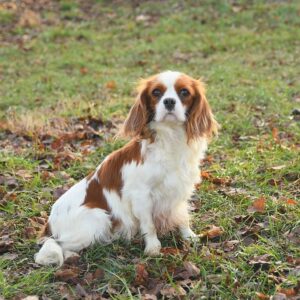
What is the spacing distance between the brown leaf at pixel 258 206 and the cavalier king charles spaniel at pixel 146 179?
63 centimetres

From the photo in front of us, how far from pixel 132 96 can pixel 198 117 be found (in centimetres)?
501

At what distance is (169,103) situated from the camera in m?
A: 3.99

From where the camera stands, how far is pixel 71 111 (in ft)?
26.4

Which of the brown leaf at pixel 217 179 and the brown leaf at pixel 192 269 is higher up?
the brown leaf at pixel 217 179

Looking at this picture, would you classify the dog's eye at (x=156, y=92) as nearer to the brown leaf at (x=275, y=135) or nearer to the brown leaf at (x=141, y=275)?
the brown leaf at (x=141, y=275)

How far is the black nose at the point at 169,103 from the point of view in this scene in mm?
3982

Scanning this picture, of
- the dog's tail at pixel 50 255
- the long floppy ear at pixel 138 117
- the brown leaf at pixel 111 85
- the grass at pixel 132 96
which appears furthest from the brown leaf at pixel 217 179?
the brown leaf at pixel 111 85

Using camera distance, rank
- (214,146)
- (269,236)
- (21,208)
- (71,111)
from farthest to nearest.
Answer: (71,111) < (214,146) < (21,208) < (269,236)

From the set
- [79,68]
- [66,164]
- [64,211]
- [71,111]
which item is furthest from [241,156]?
[79,68]

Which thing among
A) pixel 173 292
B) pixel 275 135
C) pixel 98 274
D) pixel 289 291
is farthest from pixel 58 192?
pixel 275 135

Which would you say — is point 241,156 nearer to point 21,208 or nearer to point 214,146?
point 214,146

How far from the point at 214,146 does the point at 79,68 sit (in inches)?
221

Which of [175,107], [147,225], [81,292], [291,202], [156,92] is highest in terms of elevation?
[156,92]

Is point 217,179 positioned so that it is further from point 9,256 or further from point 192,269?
point 9,256
